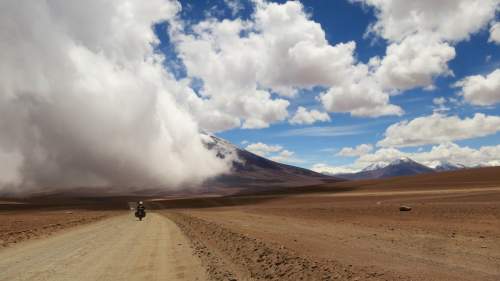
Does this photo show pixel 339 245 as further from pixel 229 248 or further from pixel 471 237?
pixel 471 237

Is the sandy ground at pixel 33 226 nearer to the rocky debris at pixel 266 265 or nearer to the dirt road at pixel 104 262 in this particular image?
the dirt road at pixel 104 262

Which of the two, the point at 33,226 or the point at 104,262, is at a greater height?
the point at 33,226

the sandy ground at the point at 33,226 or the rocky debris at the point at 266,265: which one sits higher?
the sandy ground at the point at 33,226

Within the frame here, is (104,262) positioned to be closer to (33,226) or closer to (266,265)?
(266,265)

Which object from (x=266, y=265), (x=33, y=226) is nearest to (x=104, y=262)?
(x=266, y=265)

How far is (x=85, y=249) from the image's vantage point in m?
23.2

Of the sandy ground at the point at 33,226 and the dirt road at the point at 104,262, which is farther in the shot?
the sandy ground at the point at 33,226

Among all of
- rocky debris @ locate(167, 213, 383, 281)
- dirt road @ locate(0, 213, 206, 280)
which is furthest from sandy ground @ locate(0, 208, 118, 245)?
rocky debris @ locate(167, 213, 383, 281)

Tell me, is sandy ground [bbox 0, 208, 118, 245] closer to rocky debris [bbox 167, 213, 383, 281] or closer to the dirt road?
the dirt road

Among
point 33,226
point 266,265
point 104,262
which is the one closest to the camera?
point 266,265

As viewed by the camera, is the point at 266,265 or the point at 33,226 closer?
the point at 266,265

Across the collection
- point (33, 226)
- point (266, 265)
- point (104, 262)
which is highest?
point (33, 226)

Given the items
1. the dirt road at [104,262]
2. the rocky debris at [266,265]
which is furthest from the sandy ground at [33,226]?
the rocky debris at [266,265]

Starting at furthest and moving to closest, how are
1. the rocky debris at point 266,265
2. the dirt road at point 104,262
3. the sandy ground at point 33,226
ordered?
the sandy ground at point 33,226 < the dirt road at point 104,262 < the rocky debris at point 266,265
